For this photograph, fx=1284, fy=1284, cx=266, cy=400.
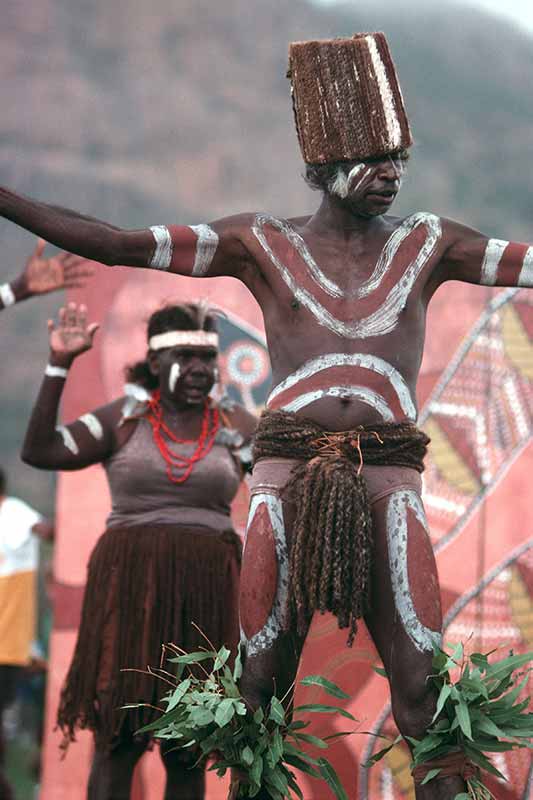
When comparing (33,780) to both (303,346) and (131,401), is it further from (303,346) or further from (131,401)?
(303,346)

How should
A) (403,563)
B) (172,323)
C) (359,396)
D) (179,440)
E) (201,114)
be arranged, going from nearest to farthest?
(403,563) < (359,396) < (179,440) < (172,323) < (201,114)

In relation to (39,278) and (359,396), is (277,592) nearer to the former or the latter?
(359,396)

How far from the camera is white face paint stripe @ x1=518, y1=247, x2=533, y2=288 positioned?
3447 mm

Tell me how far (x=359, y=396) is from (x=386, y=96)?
0.80 m

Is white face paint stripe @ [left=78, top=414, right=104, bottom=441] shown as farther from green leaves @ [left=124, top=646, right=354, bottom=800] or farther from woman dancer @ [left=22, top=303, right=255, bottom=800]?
green leaves @ [left=124, top=646, right=354, bottom=800]

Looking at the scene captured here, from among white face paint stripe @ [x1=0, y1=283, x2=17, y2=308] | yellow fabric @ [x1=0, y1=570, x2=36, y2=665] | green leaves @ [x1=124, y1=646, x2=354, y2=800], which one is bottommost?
green leaves @ [x1=124, y1=646, x2=354, y2=800]

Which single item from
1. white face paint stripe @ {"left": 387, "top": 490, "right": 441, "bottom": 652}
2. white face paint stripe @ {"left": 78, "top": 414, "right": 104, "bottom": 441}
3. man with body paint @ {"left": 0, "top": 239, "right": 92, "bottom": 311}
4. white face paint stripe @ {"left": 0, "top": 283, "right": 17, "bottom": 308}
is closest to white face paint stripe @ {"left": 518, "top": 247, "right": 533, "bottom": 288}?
white face paint stripe @ {"left": 387, "top": 490, "right": 441, "bottom": 652}

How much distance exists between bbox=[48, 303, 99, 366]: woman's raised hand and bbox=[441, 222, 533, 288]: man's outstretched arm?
1588 mm

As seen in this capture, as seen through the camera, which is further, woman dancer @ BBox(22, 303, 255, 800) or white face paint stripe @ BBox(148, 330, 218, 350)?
white face paint stripe @ BBox(148, 330, 218, 350)

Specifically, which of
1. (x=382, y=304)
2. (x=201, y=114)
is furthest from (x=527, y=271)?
(x=201, y=114)

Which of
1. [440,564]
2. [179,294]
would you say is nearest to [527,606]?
[440,564]

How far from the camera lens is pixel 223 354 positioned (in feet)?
18.7

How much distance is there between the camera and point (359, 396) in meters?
3.35

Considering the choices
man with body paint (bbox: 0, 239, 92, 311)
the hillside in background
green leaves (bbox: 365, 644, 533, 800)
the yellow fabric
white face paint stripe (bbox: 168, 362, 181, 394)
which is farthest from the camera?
the hillside in background
